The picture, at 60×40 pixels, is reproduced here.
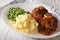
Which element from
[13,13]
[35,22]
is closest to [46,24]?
[35,22]

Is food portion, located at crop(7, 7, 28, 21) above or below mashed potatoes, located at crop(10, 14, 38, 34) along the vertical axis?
above

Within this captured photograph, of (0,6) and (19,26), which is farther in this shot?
(0,6)

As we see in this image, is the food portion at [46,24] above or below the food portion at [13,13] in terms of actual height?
below

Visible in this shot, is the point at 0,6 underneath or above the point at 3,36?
above

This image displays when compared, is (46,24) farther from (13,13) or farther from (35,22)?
(13,13)

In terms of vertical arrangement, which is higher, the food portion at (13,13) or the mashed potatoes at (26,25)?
the food portion at (13,13)

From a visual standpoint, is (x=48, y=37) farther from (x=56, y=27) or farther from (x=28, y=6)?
(x=28, y=6)

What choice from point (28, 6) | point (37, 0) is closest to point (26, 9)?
point (28, 6)

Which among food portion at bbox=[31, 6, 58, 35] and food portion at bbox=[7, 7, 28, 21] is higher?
food portion at bbox=[7, 7, 28, 21]
